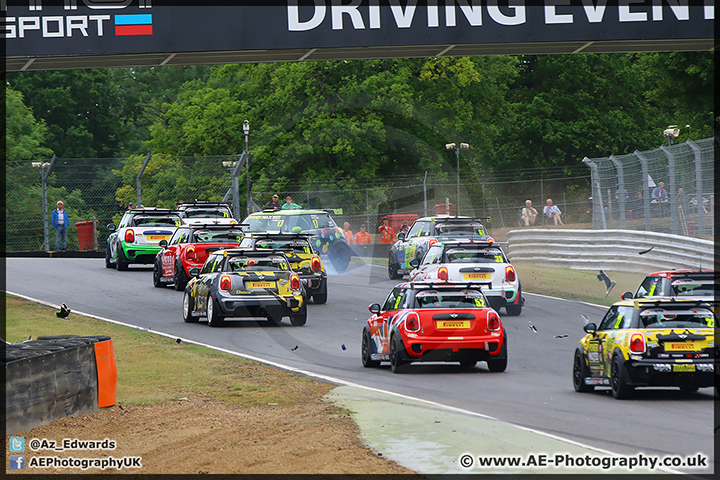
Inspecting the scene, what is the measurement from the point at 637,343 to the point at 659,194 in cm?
1391

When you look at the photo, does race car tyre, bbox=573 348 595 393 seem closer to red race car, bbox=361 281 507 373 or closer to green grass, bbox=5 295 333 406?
red race car, bbox=361 281 507 373

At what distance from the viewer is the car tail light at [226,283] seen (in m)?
18.5

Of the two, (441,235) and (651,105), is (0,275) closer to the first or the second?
(441,235)

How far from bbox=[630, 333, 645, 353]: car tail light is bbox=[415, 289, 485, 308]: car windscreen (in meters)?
3.19

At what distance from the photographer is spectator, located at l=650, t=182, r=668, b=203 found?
24297 mm

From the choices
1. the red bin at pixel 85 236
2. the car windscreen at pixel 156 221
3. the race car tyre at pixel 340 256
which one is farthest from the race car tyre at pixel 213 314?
the red bin at pixel 85 236

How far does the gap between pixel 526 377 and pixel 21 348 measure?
6469 millimetres

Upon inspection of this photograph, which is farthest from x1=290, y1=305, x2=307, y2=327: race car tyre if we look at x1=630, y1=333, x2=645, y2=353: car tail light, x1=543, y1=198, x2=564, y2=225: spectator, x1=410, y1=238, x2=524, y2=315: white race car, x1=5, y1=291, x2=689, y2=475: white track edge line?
x1=543, y1=198, x2=564, y2=225: spectator

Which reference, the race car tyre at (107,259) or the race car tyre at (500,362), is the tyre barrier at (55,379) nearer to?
the race car tyre at (500,362)

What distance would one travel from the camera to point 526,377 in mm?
13859

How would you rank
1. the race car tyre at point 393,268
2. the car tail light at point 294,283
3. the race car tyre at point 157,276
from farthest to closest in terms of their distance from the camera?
the race car tyre at point 393,268 < the race car tyre at point 157,276 < the car tail light at point 294,283

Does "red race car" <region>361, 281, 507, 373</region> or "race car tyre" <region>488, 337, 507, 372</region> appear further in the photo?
"race car tyre" <region>488, 337, 507, 372</region>

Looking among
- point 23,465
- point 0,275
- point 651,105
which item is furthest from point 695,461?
point 651,105

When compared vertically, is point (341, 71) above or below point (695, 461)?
above
